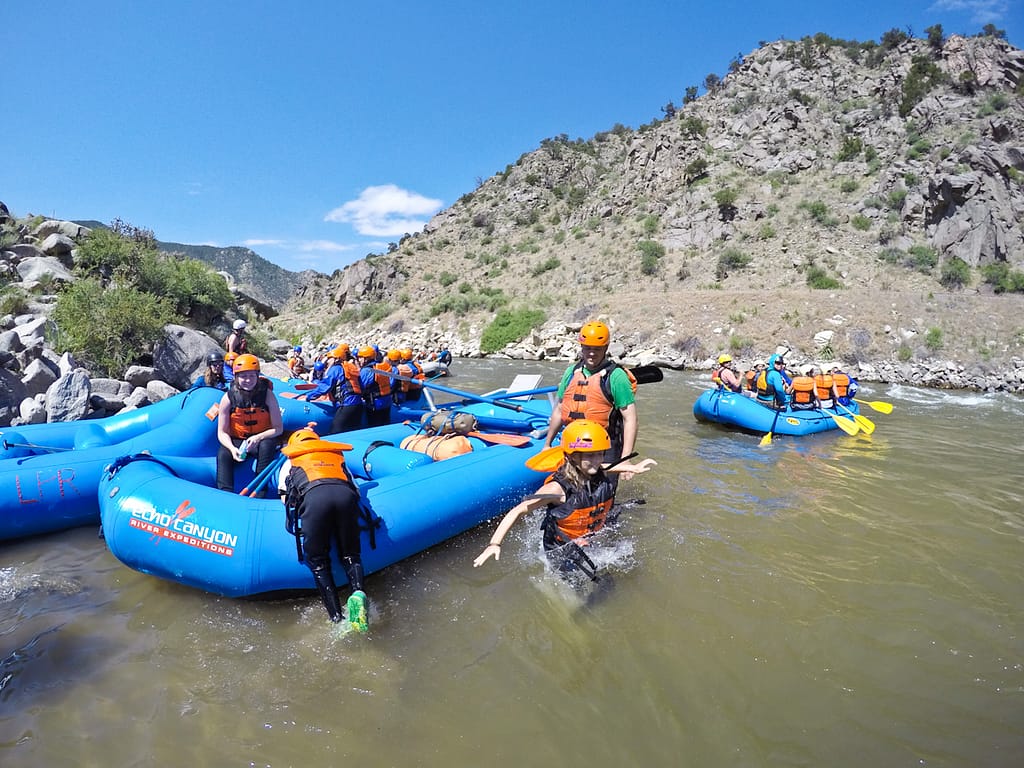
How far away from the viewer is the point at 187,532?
332 cm

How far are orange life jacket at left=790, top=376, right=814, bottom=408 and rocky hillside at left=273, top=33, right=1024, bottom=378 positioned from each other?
8.25 meters

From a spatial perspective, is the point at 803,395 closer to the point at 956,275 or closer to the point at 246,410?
the point at 246,410

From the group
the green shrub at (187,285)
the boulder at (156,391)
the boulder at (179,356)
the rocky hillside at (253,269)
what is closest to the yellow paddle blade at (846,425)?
the boulder at (156,391)

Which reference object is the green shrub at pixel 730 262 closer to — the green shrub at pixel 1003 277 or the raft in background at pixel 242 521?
the green shrub at pixel 1003 277

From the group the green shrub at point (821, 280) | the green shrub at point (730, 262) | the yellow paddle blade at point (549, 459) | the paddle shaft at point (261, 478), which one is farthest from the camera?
the green shrub at point (730, 262)

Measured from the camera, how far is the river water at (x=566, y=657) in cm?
238

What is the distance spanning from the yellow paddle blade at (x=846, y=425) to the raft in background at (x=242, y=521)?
6.45 metres

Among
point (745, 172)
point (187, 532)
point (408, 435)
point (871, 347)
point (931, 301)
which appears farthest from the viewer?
point (745, 172)

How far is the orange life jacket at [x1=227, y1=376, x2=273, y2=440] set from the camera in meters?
4.30

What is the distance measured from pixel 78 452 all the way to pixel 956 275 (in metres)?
23.8

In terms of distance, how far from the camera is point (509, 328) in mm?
23641

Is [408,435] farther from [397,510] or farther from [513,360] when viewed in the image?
[513,360]

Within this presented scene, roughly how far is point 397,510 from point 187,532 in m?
1.29

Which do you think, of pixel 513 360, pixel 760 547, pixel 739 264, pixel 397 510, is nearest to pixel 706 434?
pixel 760 547
